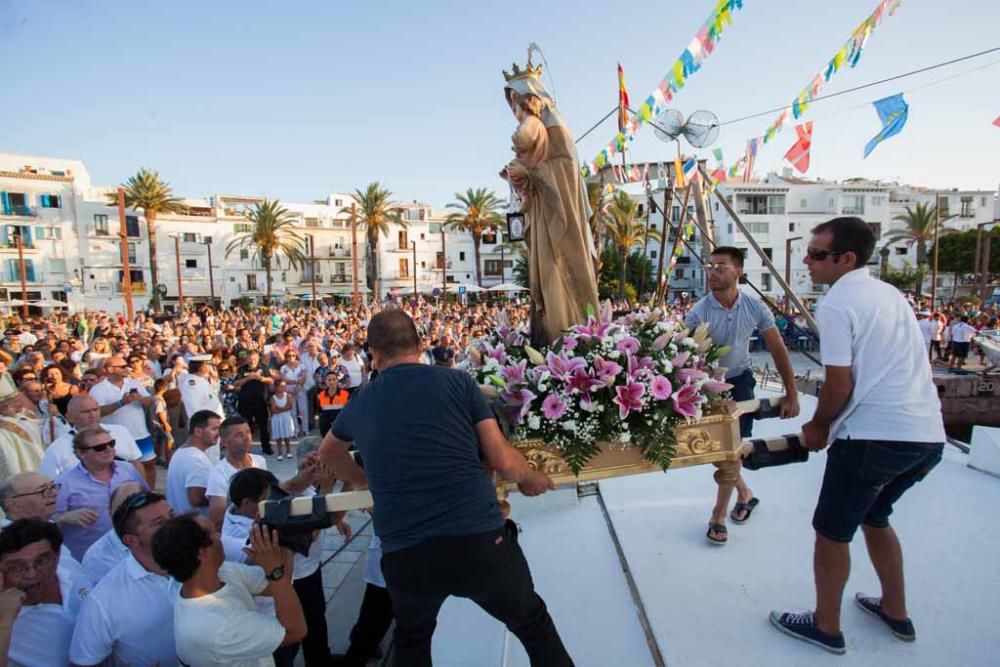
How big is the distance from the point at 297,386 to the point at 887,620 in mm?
8568

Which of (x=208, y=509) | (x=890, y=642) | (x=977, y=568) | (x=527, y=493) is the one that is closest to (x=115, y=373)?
(x=208, y=509)

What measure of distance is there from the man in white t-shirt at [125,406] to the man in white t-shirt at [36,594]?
3801 mm

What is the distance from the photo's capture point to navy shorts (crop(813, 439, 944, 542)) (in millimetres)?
2375

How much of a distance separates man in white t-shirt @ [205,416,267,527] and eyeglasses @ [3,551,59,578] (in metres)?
1.16

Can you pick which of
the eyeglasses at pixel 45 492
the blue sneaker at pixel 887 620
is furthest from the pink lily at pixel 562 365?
the eyeglasses at pixel 45 492

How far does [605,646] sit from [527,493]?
1.07 m

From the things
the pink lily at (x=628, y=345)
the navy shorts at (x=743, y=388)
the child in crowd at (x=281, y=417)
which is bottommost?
the child in crowd at (x=281, y=417)

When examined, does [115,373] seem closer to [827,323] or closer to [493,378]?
[493,378]

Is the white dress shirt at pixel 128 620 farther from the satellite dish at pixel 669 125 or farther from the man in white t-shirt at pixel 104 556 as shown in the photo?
the satellite dish at pixel 669 125

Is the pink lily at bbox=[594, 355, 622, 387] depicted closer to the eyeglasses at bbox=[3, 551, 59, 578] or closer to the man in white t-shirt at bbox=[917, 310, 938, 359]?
the eyeglasses at bbox=[3, 551, 59, 578]

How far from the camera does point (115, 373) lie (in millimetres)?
6469

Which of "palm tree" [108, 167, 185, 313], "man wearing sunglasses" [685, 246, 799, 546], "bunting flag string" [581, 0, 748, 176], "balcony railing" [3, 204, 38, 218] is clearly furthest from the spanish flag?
"balcony railing" [3, 204, 38, 218]

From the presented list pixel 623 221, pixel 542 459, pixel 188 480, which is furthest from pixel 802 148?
pixel 623 221

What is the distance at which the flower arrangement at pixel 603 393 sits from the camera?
107 inches
